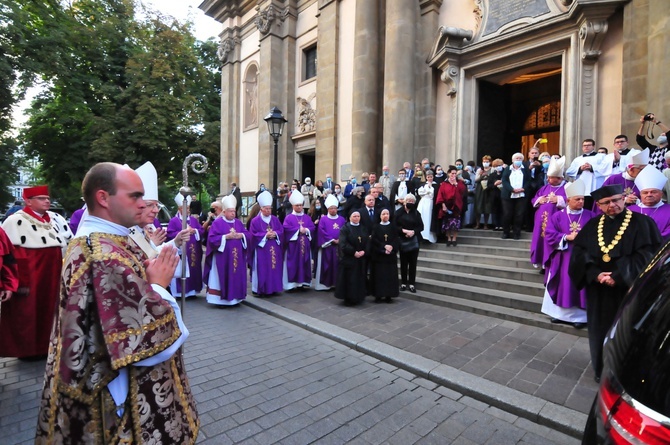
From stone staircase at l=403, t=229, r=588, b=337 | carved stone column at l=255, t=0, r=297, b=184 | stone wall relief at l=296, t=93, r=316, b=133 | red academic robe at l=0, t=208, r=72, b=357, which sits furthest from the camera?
carved stone column at l=255, t=0, r=297, b=184

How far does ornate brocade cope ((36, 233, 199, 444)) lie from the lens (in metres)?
1.52

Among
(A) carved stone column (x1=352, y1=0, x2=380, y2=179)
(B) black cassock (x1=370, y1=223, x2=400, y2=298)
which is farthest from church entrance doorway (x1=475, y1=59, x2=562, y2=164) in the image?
(B) black cassock (x1=370, y1=223, x2=400, y2=298)

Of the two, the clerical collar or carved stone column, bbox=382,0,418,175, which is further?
carved stone column, bbox=382,0,418,175

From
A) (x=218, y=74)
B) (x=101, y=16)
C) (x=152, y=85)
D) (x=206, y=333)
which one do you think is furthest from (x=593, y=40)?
(x=218, y=74)

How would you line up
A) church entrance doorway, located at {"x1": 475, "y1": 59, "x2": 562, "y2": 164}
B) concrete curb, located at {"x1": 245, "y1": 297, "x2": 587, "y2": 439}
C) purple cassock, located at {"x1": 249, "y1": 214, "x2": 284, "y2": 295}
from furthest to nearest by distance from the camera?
church entrance doorway, located at {"x1": 475, "y1": 59, "x2": 562, "y2": 164} → purple cassock, located at {"x1": 249, "y1": 214, "x2": 284, "y2": 295} → concrete curb, located at {"x1": 245, "y1": 297, "x2": 587, "y2": 439}

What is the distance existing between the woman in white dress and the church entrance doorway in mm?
3627

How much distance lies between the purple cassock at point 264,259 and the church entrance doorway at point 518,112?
802 cm

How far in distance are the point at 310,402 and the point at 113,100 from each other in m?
23.7

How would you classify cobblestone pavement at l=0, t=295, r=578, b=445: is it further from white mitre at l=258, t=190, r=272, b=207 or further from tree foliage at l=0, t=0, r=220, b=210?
tree foliage at l=0, t=0, r=220, b=210

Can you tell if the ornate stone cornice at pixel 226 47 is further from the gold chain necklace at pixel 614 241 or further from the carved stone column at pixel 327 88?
the gold chain necklace at pixel 614 241

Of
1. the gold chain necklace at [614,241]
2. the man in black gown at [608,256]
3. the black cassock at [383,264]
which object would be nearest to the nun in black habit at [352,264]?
the black cassock at [383,264]

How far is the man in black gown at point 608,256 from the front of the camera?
12.7 feet

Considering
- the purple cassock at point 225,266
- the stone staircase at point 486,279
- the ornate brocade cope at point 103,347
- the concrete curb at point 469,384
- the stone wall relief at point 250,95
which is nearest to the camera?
the ornate brocade cope at point 103,347

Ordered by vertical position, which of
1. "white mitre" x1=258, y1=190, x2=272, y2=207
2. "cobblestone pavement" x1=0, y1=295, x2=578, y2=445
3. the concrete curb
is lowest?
"cobblestone pavement" x1=0, y1=295, x2=578, y2=445
